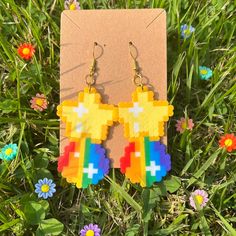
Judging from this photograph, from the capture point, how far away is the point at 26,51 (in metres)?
1.48

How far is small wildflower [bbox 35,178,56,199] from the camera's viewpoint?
1.31 m

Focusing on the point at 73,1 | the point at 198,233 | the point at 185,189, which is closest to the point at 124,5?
the point at 73,1

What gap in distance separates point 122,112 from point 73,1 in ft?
1.66

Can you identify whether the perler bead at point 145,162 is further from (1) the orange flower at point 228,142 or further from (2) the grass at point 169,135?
(1) the orange flower at point 228,142

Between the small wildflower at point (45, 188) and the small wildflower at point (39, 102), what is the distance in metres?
0.23

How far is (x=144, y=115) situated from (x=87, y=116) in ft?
0.53

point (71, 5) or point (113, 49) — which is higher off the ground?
point (71, 5)

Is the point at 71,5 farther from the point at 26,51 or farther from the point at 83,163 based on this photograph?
the point at 83,163

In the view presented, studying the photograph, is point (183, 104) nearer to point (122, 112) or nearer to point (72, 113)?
point (122, 112)

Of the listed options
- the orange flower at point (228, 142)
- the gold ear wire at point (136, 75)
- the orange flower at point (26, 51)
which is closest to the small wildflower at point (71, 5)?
the orange flower at point (26, 51)

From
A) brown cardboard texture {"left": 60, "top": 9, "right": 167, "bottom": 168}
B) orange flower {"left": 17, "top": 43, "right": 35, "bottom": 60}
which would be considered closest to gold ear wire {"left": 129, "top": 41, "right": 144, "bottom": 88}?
brown cardboard texture {"left": 60, "top": 9, "right": 167, "bottom": 168}

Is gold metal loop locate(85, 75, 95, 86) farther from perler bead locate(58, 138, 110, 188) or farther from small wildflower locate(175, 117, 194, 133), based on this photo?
small wildflower locate(175, 117, 194, 133)

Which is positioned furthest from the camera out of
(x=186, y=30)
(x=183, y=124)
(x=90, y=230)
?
(x=186, y=30)

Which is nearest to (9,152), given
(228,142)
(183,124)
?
(183,124)
